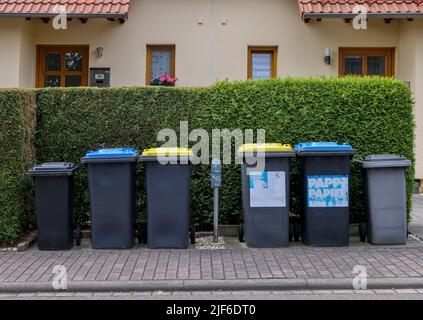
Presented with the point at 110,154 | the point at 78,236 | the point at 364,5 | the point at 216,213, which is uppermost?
the point at 364,5

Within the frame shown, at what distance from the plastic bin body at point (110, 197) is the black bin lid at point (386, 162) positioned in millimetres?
3228

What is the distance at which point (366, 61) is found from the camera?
11188 millimetres

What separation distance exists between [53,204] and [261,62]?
6.53m

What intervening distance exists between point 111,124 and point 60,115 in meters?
0.78

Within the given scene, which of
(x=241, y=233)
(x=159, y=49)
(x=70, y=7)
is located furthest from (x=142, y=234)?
(x=70, y=7)

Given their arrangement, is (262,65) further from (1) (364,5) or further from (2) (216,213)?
(2) (216,213)

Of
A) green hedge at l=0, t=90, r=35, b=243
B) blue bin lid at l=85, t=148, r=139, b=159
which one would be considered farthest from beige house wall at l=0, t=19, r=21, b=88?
blue bin lid at l=85, t=148, r=139, b=159

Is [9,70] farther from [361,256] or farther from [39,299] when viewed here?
[361,256]

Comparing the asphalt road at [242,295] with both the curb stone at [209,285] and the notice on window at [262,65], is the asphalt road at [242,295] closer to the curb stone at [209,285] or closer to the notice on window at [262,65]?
the curb stone at [209,285]

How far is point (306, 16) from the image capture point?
10.1 metres

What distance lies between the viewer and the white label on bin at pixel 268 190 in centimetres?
634

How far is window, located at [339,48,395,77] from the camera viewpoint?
11109mm

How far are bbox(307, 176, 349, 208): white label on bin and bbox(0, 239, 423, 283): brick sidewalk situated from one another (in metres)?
0.61

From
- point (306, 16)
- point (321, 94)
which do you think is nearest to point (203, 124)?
point (321, 94)
